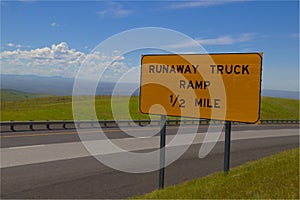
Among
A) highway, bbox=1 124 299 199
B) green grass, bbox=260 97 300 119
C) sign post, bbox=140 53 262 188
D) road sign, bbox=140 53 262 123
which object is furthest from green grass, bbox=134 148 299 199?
green grass, bbox=260 97 300 119

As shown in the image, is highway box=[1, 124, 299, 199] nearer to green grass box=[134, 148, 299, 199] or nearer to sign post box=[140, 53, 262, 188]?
green grass box=[134, 148, 299, 199]

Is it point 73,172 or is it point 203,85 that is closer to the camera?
point 203,85

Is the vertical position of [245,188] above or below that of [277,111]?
below

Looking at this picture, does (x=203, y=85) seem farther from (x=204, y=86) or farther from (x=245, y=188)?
(x=245, y=188)

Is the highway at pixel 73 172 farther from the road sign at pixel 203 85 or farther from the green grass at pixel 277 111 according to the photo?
the green grass at pixel 277 111

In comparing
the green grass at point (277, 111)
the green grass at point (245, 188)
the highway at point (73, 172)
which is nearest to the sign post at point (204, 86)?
the green grass at point (245, 188)

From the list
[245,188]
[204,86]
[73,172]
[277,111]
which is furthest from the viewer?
[277,111]

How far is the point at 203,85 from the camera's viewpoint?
231 inches

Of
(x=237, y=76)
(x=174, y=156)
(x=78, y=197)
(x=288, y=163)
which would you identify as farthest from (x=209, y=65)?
(x=174, y=156)

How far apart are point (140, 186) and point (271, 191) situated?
139 inches

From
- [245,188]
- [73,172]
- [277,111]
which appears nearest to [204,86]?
[245,188]

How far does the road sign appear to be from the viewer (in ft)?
17.7

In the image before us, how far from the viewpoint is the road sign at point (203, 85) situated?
539 cm

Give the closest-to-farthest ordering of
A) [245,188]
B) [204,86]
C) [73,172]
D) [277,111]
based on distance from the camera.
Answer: [204,86] → [245,188] → [73,172] → [277,111]
